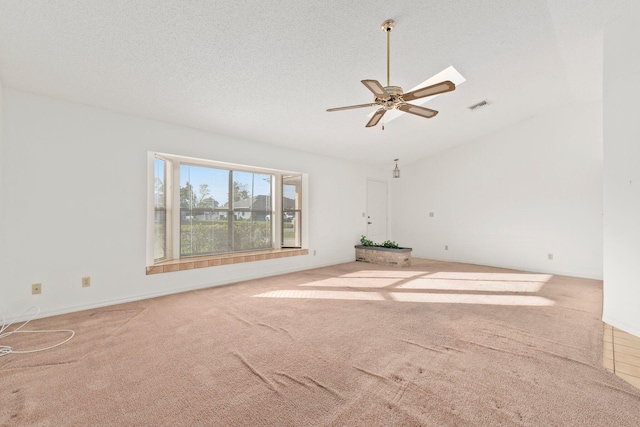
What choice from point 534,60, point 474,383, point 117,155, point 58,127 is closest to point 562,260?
point 534,60

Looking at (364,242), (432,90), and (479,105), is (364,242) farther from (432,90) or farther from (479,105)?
(432,90)

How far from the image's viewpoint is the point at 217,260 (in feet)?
14.1

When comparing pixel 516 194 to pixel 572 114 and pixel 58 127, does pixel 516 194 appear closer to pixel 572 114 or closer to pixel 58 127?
pixel 572 114

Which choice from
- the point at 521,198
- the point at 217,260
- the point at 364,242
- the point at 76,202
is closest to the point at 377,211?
the point at 364,242

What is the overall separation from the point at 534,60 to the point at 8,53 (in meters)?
5.68

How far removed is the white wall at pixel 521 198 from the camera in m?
4.91

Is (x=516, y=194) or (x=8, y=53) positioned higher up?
(x=8, y=53)

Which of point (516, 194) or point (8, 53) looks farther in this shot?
point (516, 194)

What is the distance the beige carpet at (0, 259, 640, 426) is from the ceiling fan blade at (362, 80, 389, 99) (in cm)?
220

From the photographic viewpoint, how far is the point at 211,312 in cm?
312

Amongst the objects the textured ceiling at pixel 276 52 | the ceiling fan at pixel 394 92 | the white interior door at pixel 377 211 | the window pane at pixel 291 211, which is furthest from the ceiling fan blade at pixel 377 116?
the white interior door at pixel 377 211

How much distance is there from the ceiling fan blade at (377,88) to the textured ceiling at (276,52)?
0.71 m

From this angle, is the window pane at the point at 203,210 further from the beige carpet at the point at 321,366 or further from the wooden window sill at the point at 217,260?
Result: the beige carpet at the point at 321,366

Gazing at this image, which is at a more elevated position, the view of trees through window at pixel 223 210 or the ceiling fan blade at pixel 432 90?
the ceiling fan blade at pixel 432 90
